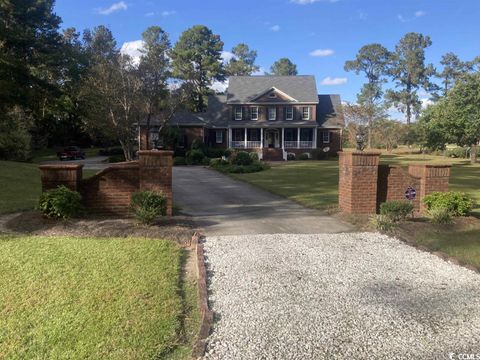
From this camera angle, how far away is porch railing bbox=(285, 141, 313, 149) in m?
45.0

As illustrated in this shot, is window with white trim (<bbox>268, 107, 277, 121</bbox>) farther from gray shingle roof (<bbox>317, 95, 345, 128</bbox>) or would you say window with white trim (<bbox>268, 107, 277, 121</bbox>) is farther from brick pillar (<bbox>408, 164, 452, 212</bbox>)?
brick pillar (<bbox>408, 164, 452, 212</bbox>)

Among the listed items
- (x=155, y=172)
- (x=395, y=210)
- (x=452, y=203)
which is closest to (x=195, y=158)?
(x=155, y=172)

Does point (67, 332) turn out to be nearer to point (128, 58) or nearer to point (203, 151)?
point (128, 58)

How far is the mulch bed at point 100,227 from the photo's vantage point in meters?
8.26

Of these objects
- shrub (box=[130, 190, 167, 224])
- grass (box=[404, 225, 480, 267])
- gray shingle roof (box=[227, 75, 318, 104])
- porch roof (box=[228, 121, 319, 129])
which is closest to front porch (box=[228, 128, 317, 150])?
porch roof (box=[228, 121, 319, 129])

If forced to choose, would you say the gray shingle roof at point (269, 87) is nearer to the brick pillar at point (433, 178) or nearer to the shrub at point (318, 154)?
the shrub at point (318, 154)

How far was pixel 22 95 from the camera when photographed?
32.5m

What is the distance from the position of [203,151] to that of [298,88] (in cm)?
1378

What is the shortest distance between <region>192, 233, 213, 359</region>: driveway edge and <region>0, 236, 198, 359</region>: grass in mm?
→ 109

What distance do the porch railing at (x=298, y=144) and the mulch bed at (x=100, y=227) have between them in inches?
1427

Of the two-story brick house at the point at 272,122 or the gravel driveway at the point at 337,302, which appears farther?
the two-story brick house at the point at 272,122

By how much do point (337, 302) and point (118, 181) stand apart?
6.37 metres

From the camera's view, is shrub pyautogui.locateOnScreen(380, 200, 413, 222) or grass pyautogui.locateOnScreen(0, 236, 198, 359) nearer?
grass pyautogui.locateOnScreen(0, 236, 198, 359)

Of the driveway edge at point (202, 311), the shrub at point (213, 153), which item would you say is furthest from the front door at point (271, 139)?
the driveway edge at point (202, 311)
